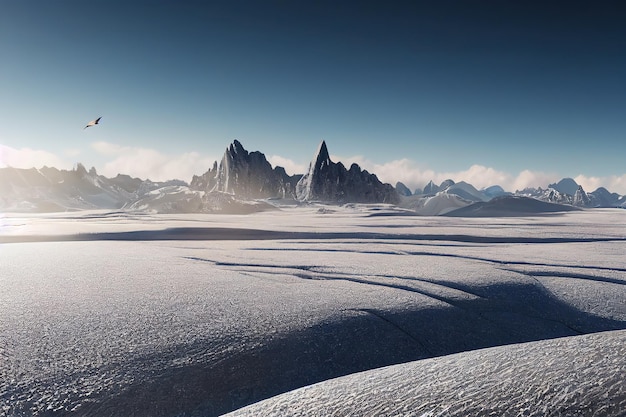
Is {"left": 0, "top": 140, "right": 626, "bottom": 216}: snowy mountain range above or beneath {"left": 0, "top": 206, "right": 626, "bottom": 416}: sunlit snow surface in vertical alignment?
above

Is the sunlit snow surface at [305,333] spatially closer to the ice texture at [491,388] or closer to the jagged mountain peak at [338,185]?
the ice texture at [491,388]

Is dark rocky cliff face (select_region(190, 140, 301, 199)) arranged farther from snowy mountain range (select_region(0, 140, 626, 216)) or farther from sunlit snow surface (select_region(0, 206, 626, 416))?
sunlit snow surface (select_region(0, 206, 626, 416))

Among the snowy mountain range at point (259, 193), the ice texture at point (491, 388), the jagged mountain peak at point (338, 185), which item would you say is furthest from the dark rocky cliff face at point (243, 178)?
the ice texture at point (491, 388)

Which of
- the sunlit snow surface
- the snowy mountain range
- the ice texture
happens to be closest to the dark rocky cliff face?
the snowy mountain range

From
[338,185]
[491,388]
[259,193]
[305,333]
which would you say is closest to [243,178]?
[259,193]

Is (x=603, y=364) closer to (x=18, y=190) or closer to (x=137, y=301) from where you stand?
(x=137, y=301)

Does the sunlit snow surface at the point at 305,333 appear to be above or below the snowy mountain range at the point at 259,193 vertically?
below

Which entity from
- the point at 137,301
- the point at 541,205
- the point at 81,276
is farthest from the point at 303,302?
the point at 541,205

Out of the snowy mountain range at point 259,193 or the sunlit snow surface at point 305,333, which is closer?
the sunlit snow surface at point 305,333

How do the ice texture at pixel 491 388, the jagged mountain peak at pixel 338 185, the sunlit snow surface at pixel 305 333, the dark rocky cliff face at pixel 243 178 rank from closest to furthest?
the ice texture at pixel 491 388 → the sunlit snow surface at pixel 305 333 → the jagged mountain peak at pixel 338 185 → the dark rocky cliff face at pixel 243 178
